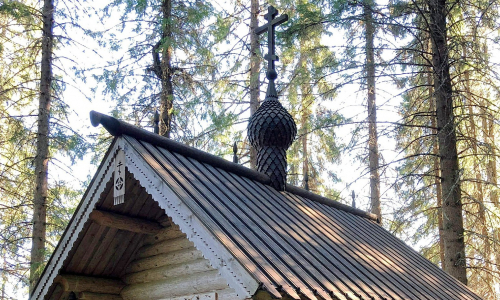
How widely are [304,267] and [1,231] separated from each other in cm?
1145

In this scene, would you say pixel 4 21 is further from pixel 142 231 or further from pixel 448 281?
pixel 448 281

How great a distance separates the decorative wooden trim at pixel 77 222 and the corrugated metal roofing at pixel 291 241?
462 millimetres

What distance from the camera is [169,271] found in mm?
7109

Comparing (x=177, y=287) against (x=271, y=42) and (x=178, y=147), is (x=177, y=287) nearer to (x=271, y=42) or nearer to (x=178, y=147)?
(x=178, y=147)

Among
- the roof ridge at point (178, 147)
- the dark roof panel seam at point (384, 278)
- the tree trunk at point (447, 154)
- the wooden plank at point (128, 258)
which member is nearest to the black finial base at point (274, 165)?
the roof ridge at point (178, 147)

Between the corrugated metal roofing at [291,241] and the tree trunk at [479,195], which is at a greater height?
the tree trunk at [479,195]

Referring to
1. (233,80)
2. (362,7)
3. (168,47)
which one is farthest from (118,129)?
(233,80)

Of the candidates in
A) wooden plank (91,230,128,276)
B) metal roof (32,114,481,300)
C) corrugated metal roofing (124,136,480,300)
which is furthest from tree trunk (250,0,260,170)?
wooden plank (91,230,128,276)

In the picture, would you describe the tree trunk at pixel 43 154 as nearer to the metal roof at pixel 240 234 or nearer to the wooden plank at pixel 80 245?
the wooden plank at pixel 80 245

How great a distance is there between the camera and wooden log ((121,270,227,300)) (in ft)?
21.0

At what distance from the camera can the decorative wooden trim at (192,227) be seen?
466cm

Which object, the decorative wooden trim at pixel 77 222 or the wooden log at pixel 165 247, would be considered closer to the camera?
the decorative wooden trim at pixel 77 222

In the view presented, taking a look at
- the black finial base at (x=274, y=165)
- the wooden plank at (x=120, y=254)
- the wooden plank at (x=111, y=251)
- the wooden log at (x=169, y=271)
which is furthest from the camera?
the black finial base at (x=274, y=165)

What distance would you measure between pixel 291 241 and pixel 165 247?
1.85m
